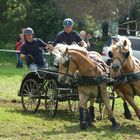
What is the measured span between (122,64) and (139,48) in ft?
50.9

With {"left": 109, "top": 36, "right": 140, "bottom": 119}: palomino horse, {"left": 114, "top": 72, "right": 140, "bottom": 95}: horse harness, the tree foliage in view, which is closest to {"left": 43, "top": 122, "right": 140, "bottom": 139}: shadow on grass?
{"left": 109, "top": 36, "right": 140, "bottom": 119}: palomino horse

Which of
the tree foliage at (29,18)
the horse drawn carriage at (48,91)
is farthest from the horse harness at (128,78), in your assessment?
the tree foliage at (29,18)

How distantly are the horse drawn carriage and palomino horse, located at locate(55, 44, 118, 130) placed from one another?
313mm

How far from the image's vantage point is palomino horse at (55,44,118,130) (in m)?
9.59

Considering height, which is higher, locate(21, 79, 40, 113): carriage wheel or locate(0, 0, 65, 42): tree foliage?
locate(0, 0, 65, 42): tree foliage

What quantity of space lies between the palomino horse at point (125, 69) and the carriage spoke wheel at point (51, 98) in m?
1.60

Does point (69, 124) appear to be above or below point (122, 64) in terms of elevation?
below

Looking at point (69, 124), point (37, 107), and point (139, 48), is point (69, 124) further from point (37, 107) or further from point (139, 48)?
point (139, 48)

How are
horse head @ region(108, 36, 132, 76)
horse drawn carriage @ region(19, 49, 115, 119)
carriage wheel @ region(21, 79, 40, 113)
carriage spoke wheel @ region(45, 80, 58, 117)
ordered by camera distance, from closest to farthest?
1. horse head @ region(108, 36, 132, 76)
2. horse drawn carriage @ region(19, 49, 115, 119)
3. carriage spoke wheel @ region(45, 80, 58, 117)
4. carriage wheel @ region(21, 79, 40, 113)

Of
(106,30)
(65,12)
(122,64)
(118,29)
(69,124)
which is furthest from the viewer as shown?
(118,29)

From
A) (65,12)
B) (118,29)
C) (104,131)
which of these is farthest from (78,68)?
(118,29)

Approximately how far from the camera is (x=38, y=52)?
40.3ft

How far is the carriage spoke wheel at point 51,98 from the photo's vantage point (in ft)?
36.3

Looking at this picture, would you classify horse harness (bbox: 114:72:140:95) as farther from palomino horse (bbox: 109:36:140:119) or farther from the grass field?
the grass field
